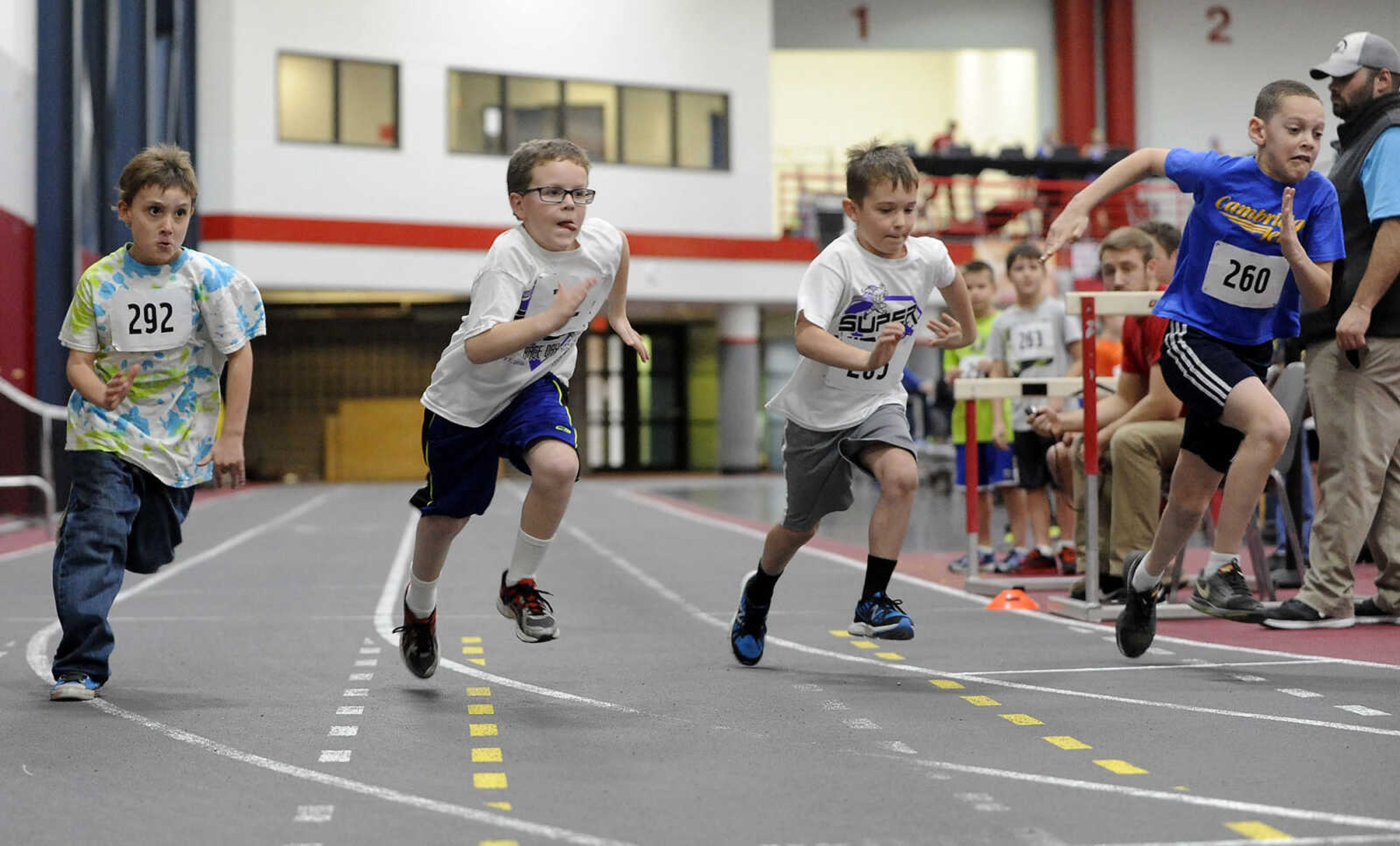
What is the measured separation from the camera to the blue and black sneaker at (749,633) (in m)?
5.40

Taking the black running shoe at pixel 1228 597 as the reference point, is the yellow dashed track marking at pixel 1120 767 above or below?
below

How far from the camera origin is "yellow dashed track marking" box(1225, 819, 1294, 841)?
9.53 ft

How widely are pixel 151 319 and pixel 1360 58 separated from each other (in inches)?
178

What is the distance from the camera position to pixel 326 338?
101 ft

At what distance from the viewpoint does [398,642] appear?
623 centimetres

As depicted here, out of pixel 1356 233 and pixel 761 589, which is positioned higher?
pixel 1356 233

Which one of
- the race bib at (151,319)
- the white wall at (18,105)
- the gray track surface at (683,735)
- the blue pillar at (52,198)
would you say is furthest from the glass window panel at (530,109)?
the race bib at (151,319)

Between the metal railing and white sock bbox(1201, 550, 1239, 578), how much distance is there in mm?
8788

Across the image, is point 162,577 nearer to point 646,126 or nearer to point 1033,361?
point 1033,361

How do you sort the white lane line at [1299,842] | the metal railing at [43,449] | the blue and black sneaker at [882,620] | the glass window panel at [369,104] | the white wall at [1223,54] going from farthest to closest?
the white wall at [1223,54], the glass window panel at [369,104], the metal railing at [43,449], the blue and black sneaker at [882,620], the white lane line at [1299,842]

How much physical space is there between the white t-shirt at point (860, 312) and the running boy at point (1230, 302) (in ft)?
1.55

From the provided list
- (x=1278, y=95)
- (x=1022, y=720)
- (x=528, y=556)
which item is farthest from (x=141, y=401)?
(x=1278, y=95)

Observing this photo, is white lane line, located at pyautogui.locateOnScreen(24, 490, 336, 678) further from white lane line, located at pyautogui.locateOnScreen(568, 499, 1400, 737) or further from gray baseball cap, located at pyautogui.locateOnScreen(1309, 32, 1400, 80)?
gray baseball cap, located at pyautogui.locateOnScreen(1309, 32, 1400, 80)

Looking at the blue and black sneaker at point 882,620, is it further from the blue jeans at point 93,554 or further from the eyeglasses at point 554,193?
the blue jeans at point 93,554
